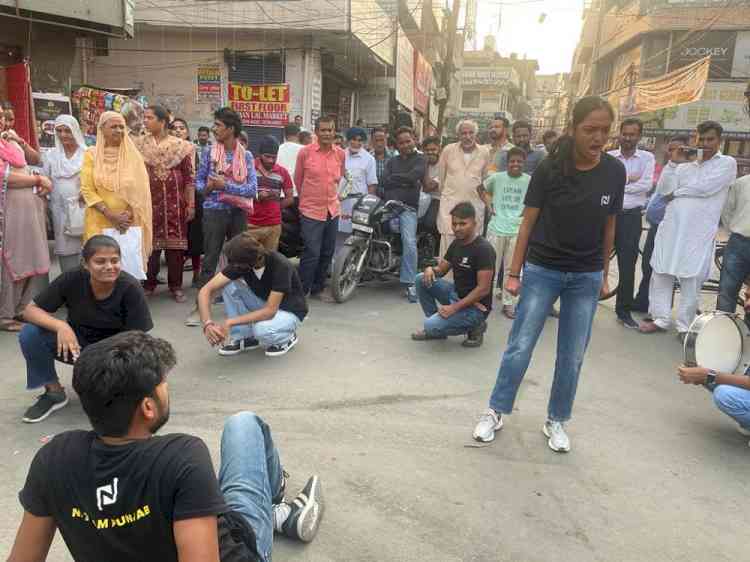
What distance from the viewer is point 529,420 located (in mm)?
3553

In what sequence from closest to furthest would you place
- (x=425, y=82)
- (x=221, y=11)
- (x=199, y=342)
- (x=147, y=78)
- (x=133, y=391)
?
(x=133, y=391)
(x=199, y=342)
(x=221, y=11)
(x=147, y=78)
(x=425, y=82)

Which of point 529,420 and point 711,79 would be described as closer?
point 529,420

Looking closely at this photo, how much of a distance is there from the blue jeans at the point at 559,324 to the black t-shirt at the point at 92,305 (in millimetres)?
2093

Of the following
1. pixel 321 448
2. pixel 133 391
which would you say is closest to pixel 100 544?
pixel 133 391

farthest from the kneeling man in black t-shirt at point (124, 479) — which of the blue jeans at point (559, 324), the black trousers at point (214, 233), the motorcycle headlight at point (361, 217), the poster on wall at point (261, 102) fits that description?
the poster on wall at point (261, 102)

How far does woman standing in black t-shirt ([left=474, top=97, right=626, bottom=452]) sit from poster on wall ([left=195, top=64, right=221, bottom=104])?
44.6 feet

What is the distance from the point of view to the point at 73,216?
5035 millimetres

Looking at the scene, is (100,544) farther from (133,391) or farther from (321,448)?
(321,448)

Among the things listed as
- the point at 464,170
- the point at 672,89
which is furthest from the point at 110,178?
the point at 672,89

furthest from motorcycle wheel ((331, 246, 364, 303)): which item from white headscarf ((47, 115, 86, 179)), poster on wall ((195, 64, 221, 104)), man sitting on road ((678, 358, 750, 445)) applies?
poster on wall ((195, 64, 221, 104))

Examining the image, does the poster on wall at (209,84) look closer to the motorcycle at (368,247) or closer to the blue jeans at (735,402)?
the motorcycle at (368,247)

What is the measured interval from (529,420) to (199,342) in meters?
2.59

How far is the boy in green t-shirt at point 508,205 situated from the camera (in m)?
5.74

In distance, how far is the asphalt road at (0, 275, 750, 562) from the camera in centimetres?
244
